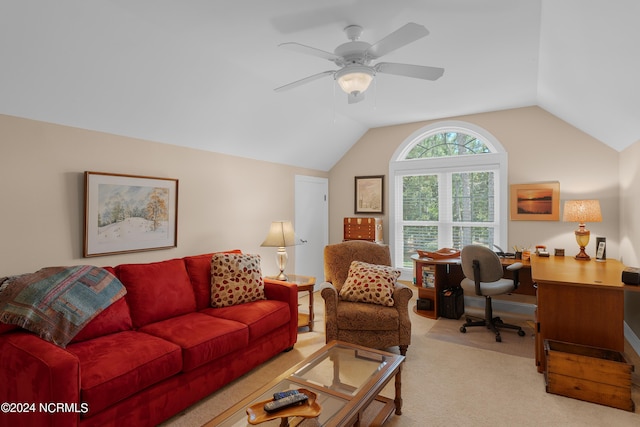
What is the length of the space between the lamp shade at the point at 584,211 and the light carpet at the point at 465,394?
138 centimetres

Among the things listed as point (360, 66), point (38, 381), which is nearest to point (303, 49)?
point (360, 66)

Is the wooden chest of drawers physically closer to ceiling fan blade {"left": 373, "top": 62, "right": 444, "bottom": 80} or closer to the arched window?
the arched window

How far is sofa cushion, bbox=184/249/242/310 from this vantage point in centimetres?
312

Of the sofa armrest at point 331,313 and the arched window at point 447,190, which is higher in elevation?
the arched window at point 447,190

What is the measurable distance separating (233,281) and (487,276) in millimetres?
2568

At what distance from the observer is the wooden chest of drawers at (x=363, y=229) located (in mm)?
5051

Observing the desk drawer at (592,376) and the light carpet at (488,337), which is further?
the light carpet at (488,337)

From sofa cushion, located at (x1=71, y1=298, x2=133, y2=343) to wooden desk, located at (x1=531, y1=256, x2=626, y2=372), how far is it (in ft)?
10.4

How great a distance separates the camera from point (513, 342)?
345cm

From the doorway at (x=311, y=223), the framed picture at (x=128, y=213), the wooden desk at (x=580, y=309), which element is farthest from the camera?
the doorway at (x=311, y=223)

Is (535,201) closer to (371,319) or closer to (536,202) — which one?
(536,202)

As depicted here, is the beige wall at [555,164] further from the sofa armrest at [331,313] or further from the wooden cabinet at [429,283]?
the sofa armrest at [331,313]

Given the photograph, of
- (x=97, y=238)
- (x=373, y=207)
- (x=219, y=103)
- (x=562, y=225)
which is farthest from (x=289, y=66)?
(x=562, y=225)

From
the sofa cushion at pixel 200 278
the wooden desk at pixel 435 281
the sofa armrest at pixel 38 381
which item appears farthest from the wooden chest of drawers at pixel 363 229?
the sofa armrest at pixel 38 381
